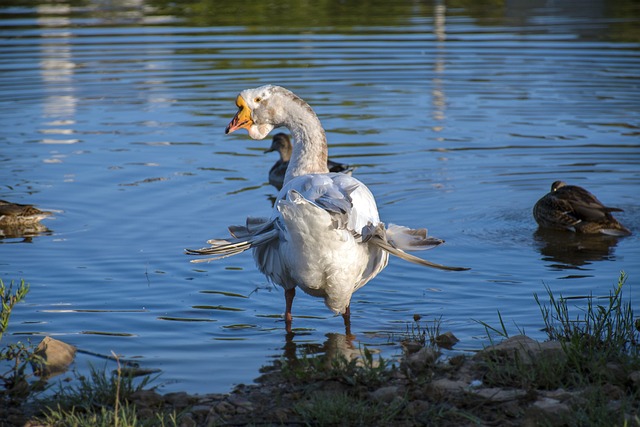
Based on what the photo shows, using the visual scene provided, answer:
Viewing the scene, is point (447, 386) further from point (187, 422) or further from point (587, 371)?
point (187, 422)

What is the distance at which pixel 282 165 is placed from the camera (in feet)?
41.5

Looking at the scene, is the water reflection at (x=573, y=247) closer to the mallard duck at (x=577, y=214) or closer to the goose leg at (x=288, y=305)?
the mallard duck at (x=577, y=214)

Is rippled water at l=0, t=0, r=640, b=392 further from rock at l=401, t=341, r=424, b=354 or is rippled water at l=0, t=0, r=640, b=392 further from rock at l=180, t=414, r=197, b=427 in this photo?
rock at l=180, t=414, r=197, b=427

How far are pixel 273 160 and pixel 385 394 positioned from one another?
9.52 meters

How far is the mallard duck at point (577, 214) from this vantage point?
9.95m

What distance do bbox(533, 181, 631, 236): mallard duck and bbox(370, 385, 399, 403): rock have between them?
5.24 meters

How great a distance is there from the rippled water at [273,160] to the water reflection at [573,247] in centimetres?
4

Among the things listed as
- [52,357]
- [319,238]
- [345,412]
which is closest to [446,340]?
[319,238]

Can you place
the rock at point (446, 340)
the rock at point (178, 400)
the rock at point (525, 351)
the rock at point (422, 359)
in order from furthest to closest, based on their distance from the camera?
the rock at point (446, 340) < the rock at point (422, 359) < the rock at point (525, 351) < the rock at point (178, 400)

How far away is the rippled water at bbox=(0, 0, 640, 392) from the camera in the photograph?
764 centimetres

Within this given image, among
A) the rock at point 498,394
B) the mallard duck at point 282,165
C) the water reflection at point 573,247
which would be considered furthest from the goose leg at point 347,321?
the mallard duck at point 282,165

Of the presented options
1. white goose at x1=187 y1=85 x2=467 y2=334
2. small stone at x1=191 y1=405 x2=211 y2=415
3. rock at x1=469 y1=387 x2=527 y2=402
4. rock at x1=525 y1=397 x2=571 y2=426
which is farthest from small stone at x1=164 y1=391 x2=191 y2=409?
rock at x1=525 y1=397 x2=571 y2=426

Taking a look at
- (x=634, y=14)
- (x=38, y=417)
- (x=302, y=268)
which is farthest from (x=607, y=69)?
(x=38, y=417)

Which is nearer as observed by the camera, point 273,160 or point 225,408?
point 225,408
